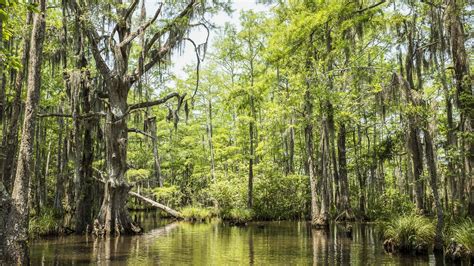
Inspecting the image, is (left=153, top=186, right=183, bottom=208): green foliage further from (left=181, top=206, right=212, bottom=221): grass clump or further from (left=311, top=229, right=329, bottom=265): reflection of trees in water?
(left=311, top=229, right=329, bottom=265): reflection of trees in water

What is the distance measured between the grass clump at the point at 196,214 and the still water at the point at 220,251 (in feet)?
37.0

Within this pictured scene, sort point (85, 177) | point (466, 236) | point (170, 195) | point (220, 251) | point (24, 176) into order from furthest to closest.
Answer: point (170, 195) → point (85, 177) → point (220, 251) → point (466, 236) → point (24, 176)

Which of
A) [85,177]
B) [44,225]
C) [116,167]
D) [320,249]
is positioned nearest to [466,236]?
[320,249]

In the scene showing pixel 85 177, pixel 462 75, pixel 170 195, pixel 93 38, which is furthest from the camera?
pixel 170 195

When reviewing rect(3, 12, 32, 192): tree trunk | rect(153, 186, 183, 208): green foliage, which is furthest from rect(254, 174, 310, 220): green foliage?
rect(3, 12, 32, 192): tree trunk

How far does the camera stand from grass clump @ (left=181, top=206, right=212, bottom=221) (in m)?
29.7

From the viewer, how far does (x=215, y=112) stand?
40.9 metres

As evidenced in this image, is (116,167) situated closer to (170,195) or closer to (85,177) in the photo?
(85,177)

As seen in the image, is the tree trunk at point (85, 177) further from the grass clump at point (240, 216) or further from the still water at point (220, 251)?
the grass clump at point (240, 216)

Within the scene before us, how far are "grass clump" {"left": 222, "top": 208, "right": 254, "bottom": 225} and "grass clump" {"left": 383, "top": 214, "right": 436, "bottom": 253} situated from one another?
1419cm

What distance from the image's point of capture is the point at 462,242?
10430 millimetres

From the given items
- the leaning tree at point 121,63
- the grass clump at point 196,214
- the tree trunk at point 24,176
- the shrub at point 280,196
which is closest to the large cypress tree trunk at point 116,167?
the leaning tree at point 121,63

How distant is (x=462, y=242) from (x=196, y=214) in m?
21.8

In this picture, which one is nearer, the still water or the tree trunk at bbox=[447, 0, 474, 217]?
the still water
